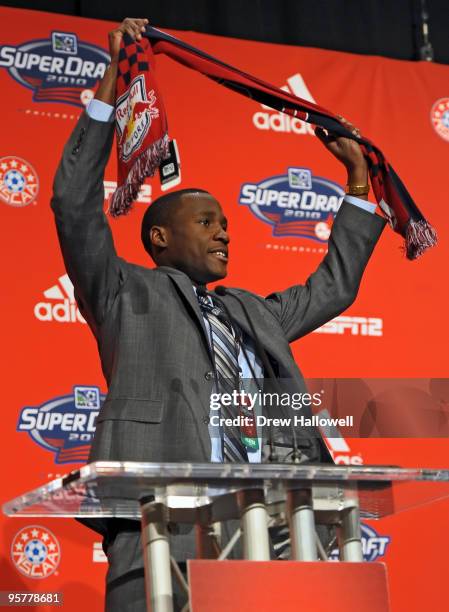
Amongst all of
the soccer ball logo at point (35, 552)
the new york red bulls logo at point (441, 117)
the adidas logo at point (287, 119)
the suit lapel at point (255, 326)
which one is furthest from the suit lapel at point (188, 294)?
the new york red bulls logo at point (441, 117)

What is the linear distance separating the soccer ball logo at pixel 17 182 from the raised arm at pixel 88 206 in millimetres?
1439

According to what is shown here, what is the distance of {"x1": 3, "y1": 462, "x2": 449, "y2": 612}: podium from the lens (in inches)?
75.5

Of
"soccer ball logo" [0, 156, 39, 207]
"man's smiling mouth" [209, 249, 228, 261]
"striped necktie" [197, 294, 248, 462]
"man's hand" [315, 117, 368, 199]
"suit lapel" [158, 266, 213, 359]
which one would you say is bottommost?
"striped necktie" [197, 294, 248, 462]

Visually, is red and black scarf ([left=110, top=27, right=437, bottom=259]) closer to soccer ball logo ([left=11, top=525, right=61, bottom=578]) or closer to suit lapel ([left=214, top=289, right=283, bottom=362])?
suit lapel ([left=214, top=289, right=283, bottom=362])

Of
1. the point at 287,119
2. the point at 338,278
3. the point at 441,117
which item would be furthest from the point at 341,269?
→ the point at 441,117

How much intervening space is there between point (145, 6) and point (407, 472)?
2.99 meters

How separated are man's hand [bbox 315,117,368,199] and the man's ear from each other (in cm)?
50

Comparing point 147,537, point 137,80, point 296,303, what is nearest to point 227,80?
point 137,80

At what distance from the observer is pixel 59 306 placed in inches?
157

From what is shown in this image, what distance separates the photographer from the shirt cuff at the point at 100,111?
2592 millimetres

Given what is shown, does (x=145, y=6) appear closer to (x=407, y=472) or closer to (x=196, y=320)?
(x=196, y=320)

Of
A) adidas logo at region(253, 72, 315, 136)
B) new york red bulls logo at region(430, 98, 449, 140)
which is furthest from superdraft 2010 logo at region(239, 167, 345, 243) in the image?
new york red bulls logo at region(430, 98, 449, 140)

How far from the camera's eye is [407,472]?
2.04 meters

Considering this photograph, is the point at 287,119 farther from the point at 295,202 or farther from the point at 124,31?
the point at 124,31
